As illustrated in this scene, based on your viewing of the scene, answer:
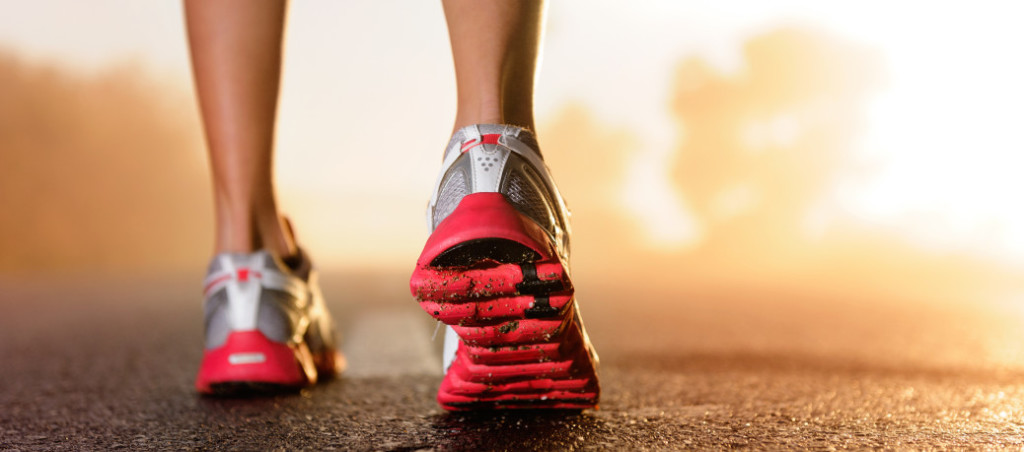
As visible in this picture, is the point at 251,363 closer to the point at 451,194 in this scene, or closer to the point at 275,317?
the point at 275,317

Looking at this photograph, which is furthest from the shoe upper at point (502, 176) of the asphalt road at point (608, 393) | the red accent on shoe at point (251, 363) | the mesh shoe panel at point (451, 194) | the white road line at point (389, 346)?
the white road line at point (389, 346)

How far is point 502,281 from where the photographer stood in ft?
2.68

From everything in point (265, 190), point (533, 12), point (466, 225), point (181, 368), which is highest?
point (533, 12)

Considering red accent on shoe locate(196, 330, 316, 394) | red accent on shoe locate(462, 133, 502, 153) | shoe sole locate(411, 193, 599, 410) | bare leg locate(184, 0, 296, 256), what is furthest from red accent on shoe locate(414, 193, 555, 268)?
bare leg locate(184, 0, 296, 256)

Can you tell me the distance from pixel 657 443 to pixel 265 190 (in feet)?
2.89

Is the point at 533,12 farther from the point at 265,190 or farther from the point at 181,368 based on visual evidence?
the point at 181,368

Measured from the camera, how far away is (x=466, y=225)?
2.67 feet

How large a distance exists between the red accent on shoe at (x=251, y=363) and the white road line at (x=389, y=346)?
0.61 ft

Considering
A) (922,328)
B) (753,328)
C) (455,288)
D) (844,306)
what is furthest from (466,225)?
(844,306)

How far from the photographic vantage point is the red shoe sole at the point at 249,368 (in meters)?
1.21

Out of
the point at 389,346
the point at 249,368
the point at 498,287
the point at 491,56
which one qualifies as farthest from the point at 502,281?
the point at 389,346

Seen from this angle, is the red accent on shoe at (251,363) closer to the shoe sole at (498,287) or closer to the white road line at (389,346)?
the white road line at (389,346)

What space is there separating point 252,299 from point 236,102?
36cm

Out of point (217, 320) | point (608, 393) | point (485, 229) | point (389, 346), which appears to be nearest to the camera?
point (485, 229)
